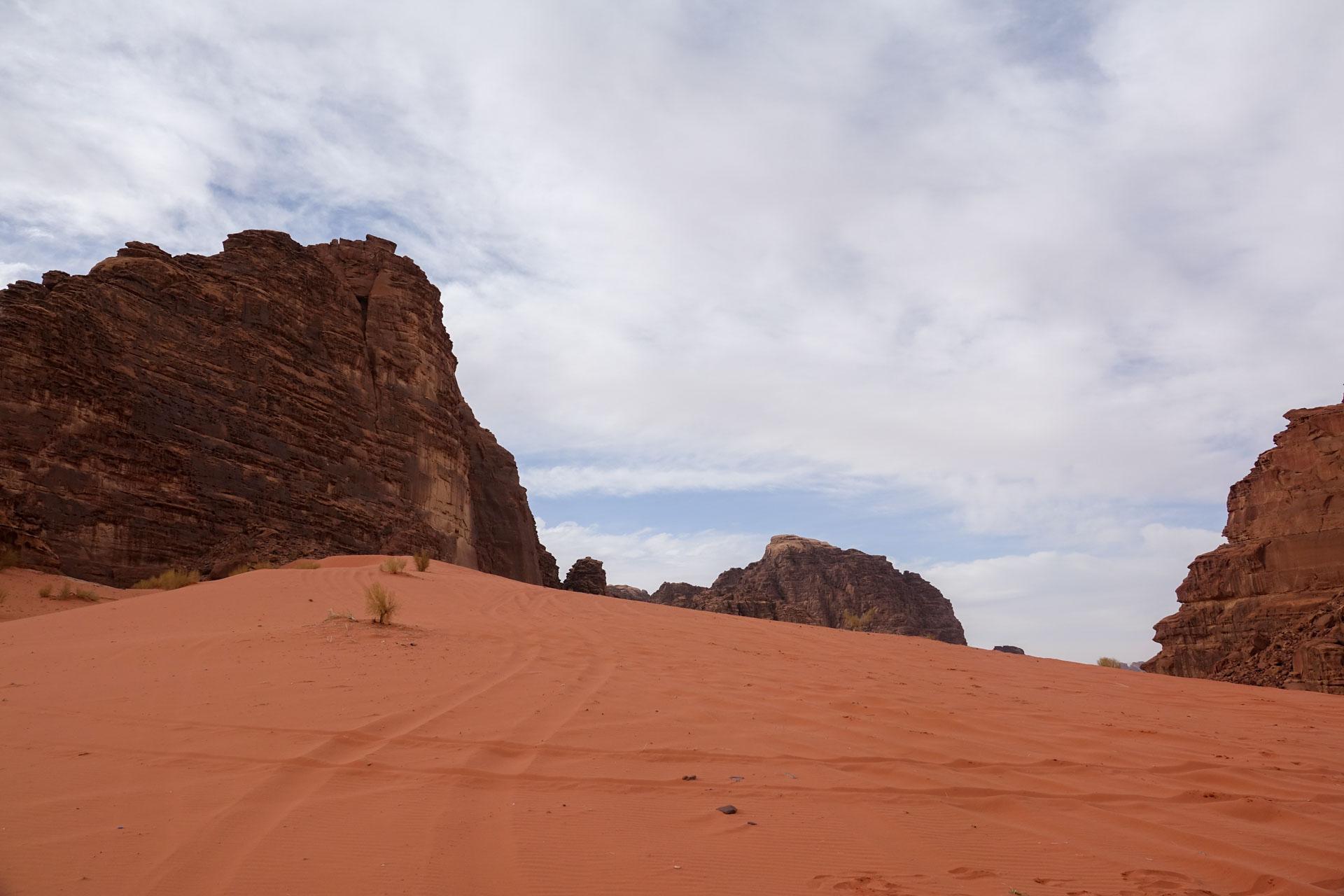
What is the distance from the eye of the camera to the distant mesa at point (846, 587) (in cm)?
6488

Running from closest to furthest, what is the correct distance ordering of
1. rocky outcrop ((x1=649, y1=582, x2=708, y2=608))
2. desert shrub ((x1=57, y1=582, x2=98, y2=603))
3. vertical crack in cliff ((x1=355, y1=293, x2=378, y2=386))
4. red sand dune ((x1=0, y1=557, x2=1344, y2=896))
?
red sand dune ((x1=0, y1=557, x2=1344, y2=896)) → desert shrub ((x1=57, y1=582, x2=98, y2=603)) → vertical crack in cliff ((x1=355, y1=293, x2=378, y2=386)) → rocky outcrop ((x1=649, y1=582, x2=708, y2=608))

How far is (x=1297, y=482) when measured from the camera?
2300 cm

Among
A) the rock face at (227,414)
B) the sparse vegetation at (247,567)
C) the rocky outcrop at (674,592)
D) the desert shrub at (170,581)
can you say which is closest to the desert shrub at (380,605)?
the desert shrub at (170,581)

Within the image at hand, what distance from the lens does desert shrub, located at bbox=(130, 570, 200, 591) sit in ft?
58.1

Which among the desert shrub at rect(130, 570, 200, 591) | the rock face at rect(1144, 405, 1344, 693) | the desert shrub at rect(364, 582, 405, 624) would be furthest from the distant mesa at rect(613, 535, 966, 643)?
the desert shrub at rect(364, 582, 405, 624)

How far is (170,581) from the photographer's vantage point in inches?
697

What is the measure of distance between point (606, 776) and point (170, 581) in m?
18.1

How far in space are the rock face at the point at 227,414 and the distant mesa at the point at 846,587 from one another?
33.0 metres

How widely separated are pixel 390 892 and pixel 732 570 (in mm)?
67254

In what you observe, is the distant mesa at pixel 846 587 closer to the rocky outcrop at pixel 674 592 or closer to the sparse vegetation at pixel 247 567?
the rocky outcrop at pixel 674 592

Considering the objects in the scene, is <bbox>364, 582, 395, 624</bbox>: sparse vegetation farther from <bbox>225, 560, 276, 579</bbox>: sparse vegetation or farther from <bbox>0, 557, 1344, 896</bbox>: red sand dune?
<bbox>225, 560, 276, 579</bbox>: sparse vegetation

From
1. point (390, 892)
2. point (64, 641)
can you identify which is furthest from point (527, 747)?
point (64, 641)

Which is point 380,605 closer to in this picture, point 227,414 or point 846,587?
point 227,414

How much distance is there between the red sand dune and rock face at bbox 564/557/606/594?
33.4 metres
